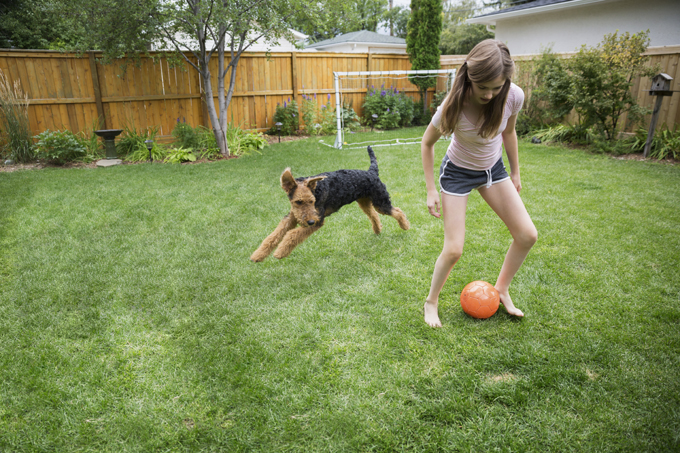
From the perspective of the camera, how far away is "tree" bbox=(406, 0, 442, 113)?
12.8 meters

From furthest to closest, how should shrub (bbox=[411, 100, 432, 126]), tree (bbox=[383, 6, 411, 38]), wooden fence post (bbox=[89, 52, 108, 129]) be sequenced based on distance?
tree (bbox=[383, 6, 411, 38]) < shrub (bbox=[411, 100, 432, 126]) < wooden fence post (bbox=[89, 52, 108, 129])

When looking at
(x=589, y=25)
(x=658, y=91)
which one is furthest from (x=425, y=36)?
(x=658, y=91)

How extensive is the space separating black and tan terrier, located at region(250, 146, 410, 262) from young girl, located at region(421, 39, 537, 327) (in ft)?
3.02

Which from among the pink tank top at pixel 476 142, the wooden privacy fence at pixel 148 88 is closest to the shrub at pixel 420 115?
the wooden privacy fence at pixel 148 88

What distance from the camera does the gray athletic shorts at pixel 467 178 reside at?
2.43m

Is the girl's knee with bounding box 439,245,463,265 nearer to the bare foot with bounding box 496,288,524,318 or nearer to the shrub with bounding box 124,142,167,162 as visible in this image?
the bare foot with bounding box 496,288,524,318

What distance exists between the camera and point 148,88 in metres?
9.52

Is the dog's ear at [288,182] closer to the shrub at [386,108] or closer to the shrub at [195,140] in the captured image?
the shrub at [195,140]

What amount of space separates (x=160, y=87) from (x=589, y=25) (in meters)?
12.5

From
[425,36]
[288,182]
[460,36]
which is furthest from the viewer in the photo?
[460,36]

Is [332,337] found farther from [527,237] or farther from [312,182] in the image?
[527,237]

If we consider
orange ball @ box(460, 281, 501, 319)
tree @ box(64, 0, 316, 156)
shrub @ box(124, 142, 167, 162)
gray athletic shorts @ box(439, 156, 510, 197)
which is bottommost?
orange ball @ box(460, 281, 501, 319)

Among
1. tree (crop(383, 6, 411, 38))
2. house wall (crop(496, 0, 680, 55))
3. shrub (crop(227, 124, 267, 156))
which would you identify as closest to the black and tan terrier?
shrub (crop(227, 124, 267, 156))

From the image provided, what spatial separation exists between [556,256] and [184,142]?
7.96m
